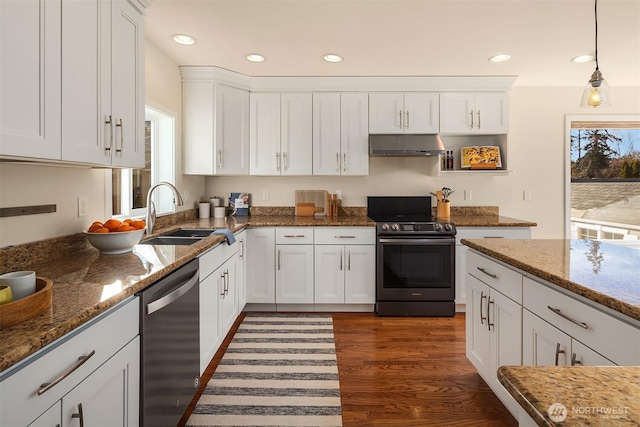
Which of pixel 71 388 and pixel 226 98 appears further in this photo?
pixel 226 98

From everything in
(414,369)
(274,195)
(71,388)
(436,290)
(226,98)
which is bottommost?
(414,369)

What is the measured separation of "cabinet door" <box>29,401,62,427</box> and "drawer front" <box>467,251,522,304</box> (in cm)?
177

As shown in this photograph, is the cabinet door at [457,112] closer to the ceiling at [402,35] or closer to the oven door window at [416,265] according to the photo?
the ceiling at [402,35]

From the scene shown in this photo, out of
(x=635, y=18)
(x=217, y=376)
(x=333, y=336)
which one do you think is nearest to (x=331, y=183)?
(x=333, y=336)

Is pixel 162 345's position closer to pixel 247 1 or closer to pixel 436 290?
pixel 247 1

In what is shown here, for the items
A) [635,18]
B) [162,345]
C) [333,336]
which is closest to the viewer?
[162,345]

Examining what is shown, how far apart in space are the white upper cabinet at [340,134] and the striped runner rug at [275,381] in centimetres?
163

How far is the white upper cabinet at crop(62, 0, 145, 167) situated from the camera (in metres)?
1.34

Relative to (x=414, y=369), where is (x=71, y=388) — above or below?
above

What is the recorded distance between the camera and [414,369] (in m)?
2.36

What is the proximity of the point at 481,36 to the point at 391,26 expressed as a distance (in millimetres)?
727

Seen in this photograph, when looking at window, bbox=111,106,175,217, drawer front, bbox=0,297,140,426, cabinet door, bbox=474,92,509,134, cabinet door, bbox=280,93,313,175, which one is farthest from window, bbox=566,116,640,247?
drawer front, bbox=0,297,140,426

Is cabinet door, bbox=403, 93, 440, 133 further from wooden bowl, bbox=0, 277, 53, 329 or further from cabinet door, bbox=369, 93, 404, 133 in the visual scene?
wooden bowl, bbox=0, 277, 53, 329

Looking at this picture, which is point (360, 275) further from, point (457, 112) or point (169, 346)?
point (169, 346)
